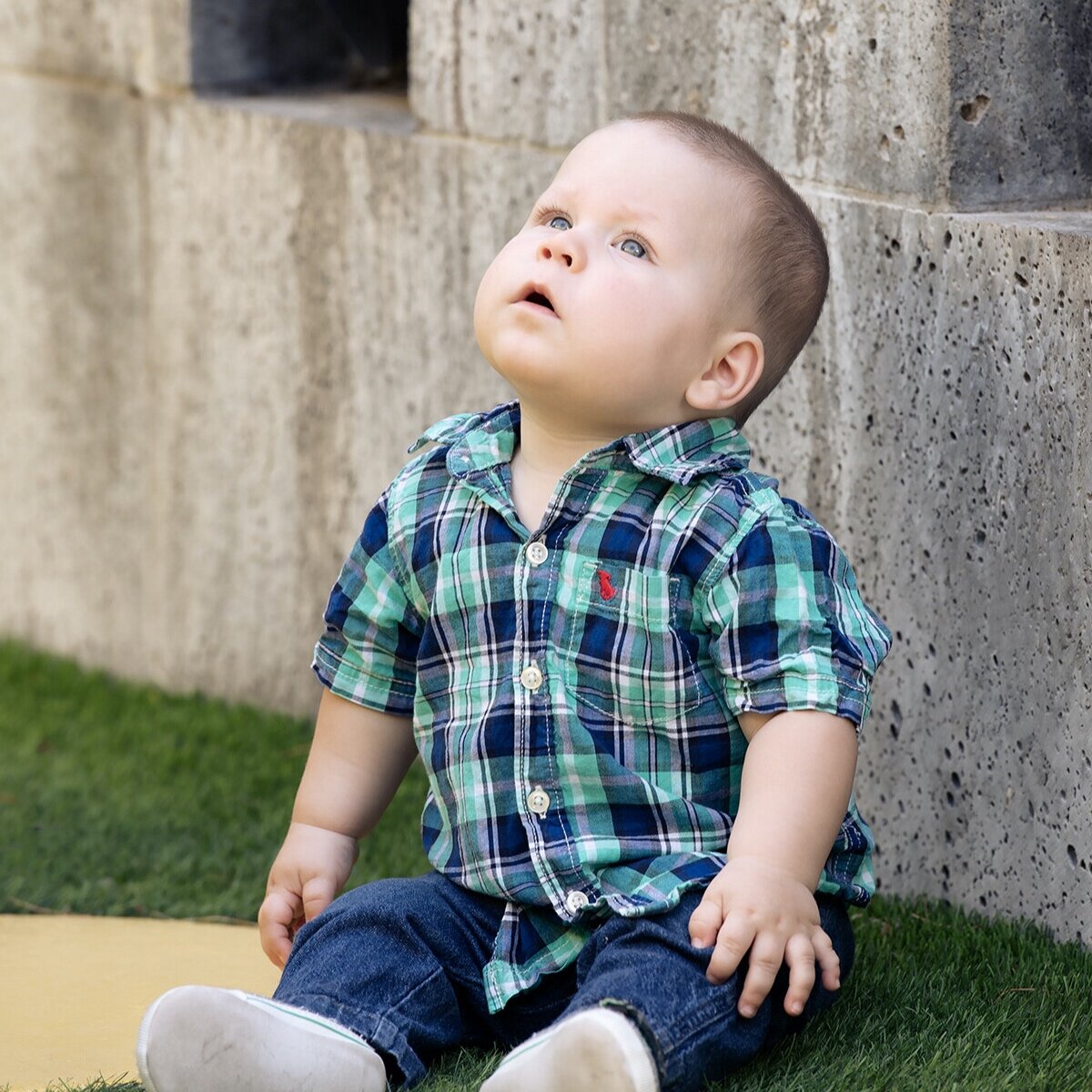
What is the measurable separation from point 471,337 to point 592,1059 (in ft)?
6.26

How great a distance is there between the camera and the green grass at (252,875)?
83.4 inches

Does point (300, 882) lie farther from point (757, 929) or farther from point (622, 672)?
point (757, 929)

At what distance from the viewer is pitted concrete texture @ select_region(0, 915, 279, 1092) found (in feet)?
7.61

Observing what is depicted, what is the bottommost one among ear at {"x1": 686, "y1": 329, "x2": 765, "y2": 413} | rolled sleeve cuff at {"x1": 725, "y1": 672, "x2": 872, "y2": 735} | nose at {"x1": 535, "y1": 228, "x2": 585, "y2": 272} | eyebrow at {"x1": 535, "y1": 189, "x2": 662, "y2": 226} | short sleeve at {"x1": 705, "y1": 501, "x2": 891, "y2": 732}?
rolled sleeve cuff at {"x1": 725, "y1": 672, "x2": 872, "y2": 735}

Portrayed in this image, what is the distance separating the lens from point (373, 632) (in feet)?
7.95

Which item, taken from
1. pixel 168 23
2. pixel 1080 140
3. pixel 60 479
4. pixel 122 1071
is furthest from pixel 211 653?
pixel 1080 140

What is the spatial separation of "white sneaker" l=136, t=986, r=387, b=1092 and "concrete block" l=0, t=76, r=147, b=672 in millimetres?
2432

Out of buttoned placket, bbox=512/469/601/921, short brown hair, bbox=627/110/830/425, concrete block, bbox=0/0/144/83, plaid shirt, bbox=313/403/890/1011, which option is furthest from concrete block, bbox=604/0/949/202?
concrete block, bbox=0/0/144/83

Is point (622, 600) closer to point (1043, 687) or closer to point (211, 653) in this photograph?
point (1043, 687)

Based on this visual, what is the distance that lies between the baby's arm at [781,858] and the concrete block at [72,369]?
8.08 feet

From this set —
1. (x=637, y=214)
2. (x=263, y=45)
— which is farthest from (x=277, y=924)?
(x=263, y=45)

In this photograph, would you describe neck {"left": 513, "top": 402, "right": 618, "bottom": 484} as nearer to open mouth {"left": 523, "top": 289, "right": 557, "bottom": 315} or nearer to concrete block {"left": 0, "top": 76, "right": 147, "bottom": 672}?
open mouth {"left": 523, "top": 289, "right": 557, "bottom": 315}

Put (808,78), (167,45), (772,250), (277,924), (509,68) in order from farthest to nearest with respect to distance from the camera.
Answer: (167,45), (509,68), (808,78), (277,924), (772,250)

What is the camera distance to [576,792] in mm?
2188
